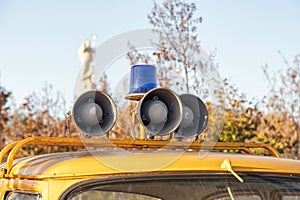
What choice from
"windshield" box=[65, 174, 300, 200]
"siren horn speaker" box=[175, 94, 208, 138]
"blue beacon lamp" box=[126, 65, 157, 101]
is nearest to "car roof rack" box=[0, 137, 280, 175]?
"siren horn speaker" box=[175, 94, 208, 138]

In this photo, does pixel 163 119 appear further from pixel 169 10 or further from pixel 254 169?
pixel 169 10

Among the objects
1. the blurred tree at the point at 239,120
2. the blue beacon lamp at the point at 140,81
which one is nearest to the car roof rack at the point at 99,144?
the blue beacon lamp at the point at 140,81

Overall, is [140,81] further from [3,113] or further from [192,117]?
[3,113]

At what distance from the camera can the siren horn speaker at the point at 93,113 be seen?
321 cm

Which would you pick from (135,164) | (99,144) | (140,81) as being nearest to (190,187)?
(135,164)

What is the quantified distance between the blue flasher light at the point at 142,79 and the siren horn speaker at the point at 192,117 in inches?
12.6

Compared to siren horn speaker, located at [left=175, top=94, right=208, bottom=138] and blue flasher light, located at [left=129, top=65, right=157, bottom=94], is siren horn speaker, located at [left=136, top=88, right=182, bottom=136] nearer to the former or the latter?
siren horn speaker, located at [left=175, top=94, right=208, bottom=138]

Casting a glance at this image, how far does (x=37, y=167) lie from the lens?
285 cm

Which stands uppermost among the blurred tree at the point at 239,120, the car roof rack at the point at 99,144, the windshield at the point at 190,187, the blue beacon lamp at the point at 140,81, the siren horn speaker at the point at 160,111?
the blurred tree at the point at 239,120

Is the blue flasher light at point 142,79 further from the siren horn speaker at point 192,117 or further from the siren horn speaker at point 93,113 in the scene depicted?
the siren horn speaker at point 93,113

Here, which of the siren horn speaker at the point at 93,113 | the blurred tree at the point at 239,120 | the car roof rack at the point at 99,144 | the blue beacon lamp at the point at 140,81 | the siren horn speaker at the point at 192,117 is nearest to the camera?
the car roof rack at the point at 99,144

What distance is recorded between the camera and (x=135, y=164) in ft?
9.05

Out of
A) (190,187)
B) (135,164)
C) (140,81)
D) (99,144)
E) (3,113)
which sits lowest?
(190,187)

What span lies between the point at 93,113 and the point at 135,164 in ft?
1.87
